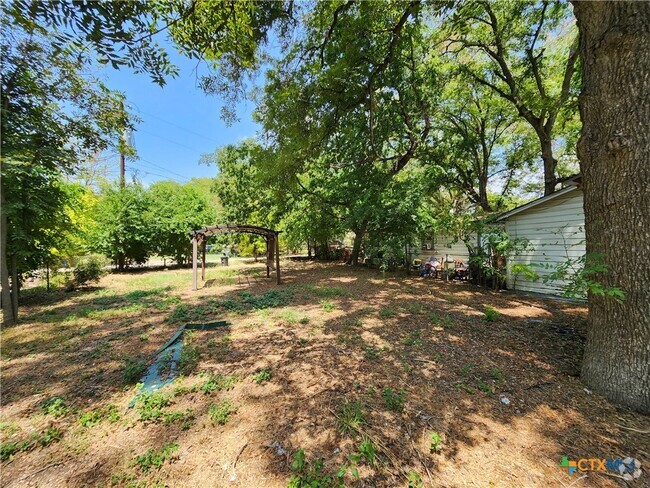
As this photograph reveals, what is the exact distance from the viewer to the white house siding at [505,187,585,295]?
252 inches

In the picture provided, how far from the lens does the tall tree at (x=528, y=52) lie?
671cm

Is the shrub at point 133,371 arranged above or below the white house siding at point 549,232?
below

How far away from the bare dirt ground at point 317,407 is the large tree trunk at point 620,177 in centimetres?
42

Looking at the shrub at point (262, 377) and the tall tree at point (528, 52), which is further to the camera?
the tall tree at point (528, 52)

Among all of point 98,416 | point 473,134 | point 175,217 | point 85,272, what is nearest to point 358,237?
point 473,134

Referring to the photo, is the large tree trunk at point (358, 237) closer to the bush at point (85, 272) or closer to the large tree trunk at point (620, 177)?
the large tree trunk at point (620, 177)

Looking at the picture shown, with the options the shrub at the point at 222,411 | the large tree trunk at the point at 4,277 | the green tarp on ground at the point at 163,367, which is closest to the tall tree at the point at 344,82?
the green tarp on ground at the point at 163,367

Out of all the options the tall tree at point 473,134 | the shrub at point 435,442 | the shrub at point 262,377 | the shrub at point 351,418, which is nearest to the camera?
the shrub at point 435,442

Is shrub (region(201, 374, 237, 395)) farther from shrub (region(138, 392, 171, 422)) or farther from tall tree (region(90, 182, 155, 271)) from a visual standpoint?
tall tree (region(90, 182, 155, 271))

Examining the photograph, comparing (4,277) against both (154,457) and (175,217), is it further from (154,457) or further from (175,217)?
(175,217)

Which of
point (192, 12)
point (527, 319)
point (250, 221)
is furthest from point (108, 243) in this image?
point (527, 319)

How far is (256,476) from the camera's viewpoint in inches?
68.4

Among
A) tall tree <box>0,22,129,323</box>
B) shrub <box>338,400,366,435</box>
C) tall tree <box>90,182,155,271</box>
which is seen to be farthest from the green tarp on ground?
tall tree <box>90,182,155,271</box>

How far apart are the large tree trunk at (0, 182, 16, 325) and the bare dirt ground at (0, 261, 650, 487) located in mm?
705
